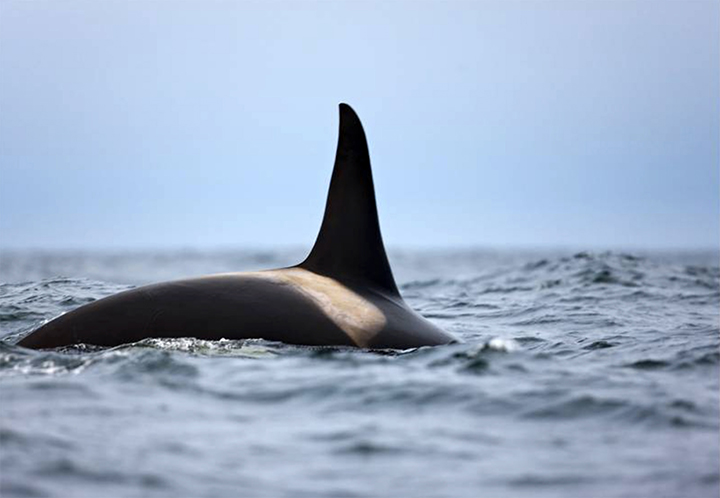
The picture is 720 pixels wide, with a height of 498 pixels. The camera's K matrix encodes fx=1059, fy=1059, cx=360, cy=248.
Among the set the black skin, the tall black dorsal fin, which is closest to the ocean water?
the black skin

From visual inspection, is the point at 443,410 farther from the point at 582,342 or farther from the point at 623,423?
the point at 582,342

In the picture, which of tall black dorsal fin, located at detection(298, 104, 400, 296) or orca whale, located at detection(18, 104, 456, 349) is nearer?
orca whale, located at detection(18, 104, 456, 349)

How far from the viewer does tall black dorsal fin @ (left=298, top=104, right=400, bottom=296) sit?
11352 mm

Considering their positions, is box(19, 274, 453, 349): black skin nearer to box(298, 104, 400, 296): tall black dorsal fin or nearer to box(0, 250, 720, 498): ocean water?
box(0, 250, 720, 498): ocean water

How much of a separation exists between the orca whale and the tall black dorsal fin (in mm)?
11

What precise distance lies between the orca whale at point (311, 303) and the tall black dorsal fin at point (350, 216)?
11 millimetres

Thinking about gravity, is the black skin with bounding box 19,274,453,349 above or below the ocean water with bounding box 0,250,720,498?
above

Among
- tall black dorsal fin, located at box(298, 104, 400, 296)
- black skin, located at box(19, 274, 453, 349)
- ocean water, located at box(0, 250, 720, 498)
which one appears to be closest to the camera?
ocean water, located at box(0, 250, 720, 498)

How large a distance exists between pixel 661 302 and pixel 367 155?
34.6 feet

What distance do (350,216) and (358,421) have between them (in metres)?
3.80

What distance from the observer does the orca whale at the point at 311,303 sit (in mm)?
10258

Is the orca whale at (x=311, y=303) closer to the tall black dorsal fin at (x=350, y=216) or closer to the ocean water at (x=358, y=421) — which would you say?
the tall black dorsal fin at (x=350, y=216)

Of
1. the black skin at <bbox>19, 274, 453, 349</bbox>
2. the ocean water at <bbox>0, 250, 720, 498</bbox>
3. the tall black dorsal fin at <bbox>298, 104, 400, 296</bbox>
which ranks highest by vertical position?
the tall black dorsal fin at <bbox>298, 104, 400, 296</bbox>

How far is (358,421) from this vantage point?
7.95 metres
